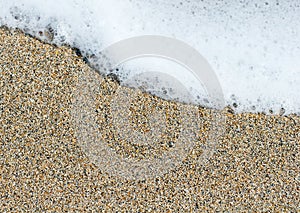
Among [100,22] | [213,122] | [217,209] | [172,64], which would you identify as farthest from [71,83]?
[217,209]

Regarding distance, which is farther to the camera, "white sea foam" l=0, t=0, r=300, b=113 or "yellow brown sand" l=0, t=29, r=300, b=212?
"white sea foam" l=0, t=0, r=300, b=113

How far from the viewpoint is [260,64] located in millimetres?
2096

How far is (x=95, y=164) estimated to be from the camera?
192cm

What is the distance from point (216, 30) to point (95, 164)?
984mm

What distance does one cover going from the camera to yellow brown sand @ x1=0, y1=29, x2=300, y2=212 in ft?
6.28

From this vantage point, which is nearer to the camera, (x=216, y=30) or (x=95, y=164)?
(x=95, y=164)

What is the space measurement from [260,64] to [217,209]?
2.67ft

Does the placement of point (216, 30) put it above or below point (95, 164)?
above

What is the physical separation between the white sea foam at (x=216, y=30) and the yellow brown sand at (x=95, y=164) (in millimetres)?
170

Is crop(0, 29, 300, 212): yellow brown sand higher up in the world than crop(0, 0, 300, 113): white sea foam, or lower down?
lower down

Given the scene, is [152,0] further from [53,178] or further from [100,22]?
[53,178]

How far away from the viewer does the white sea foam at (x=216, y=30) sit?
2043 millimetres

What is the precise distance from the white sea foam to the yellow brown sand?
17 cm

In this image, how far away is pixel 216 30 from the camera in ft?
6.98
